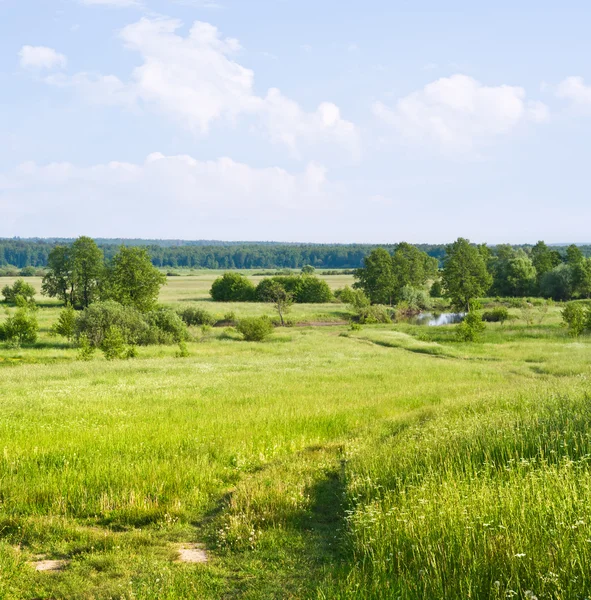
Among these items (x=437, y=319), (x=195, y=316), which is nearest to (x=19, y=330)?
(x=195, y=316)

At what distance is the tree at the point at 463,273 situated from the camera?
80.4 m

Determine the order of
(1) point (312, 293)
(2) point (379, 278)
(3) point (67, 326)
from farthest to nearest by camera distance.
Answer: (1) point (312, 293) → (2) point (379, 278) → (3) point (67, 326)

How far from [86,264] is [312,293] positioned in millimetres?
48466

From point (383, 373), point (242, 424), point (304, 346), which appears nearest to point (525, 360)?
point (383, 373)

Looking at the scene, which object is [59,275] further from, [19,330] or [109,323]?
[109,323]

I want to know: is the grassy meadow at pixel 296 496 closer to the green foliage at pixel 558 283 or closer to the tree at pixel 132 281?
the tree at pixel 132 281

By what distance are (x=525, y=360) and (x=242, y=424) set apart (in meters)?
30.2

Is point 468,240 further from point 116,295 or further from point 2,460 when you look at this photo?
point 2,460

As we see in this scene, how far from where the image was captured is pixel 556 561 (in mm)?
5406

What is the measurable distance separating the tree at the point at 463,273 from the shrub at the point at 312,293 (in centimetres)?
3575

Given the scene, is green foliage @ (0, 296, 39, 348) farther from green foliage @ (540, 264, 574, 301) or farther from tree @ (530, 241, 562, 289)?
tree @ (530, 241, 562, 289)

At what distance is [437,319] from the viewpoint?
89.2m

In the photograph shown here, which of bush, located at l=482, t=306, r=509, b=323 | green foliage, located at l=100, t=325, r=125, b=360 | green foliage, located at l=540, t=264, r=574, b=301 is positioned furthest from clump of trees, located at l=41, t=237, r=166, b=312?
green foliage, located at l=540, t=264, r=574, b=301

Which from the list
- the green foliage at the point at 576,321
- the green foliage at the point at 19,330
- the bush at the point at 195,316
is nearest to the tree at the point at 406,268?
the bush at the point at 195,316
